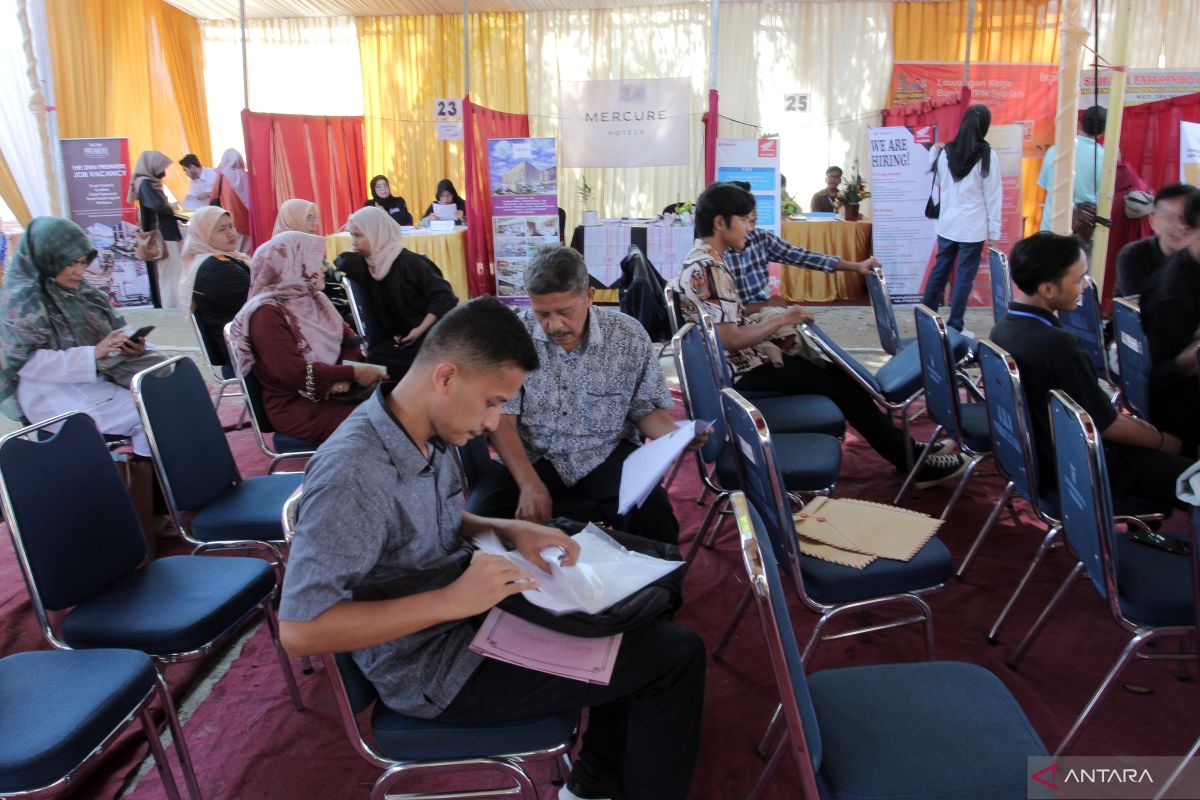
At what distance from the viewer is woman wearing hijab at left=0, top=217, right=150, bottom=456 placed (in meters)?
2.90

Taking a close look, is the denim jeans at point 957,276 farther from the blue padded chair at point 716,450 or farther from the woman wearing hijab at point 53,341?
the woman wearing hijab at point 53,341

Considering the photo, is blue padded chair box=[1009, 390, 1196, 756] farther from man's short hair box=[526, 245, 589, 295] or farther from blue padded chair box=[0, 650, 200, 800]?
blue padded chair box=[0, 650, 200, 800]

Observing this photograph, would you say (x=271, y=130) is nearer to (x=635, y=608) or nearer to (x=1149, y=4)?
(x=635, y=608)

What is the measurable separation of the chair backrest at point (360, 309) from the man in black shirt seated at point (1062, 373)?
3009 mm

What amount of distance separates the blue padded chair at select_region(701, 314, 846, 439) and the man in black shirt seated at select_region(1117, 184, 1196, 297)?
1.70 m

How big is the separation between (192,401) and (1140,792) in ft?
8.48

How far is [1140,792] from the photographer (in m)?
1.69

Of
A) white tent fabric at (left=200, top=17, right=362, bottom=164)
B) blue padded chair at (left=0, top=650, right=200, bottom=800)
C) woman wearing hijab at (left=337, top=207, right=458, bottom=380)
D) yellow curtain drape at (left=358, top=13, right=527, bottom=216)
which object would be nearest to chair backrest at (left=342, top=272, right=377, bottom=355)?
woman wearing hijab at (left=337, top=207, right=458, bottom=380)

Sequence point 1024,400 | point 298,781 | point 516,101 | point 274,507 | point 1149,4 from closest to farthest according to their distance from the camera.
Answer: point 298,781 → point 1024,400 → point 274,507 → point 1149,4 → point 516,101

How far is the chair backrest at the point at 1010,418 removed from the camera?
2.17 m

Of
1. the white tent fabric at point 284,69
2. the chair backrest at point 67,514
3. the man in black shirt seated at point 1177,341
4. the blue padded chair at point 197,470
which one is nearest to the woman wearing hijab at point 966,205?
the man in black shirt seated at point 1177,341

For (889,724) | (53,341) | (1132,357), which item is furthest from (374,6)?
(889,724)

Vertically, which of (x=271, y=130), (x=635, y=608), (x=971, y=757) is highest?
(x=271, y=130)

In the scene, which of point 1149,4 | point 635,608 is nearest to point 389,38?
point 1149,4
